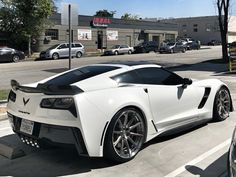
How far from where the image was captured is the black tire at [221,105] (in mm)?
7152

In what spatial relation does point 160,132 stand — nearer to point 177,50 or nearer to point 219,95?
point 219,95

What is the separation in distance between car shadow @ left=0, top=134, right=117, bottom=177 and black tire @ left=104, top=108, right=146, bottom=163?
21 centimetres

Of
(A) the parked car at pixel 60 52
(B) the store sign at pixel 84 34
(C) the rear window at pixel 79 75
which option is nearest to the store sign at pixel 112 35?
(B) the store sign at pixel 84 34

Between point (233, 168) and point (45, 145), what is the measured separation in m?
2.66

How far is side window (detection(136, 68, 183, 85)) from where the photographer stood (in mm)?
6020

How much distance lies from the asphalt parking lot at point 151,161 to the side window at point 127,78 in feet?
3.45

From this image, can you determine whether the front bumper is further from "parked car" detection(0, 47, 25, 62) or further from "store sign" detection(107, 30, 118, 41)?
"store sign" detection(107, 30, 118, 41)

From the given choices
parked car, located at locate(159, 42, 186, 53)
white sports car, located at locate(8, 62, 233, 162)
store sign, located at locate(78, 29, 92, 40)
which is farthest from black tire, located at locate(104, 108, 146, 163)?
store sign, located at locate(78, 29, 92, 40)

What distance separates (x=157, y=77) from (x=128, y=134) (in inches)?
49.3

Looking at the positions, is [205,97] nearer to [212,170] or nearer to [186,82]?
[186,82]

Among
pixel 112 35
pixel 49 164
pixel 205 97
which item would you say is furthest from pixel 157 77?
pixel 112 35

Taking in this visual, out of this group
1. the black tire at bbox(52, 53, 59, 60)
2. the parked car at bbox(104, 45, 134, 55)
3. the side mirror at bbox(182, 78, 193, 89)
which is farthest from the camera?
the parked car at bbox(104, 45, 134, 55)

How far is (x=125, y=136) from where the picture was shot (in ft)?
17.5

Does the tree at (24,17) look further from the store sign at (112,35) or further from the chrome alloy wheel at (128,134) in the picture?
the chrome alloy wheel at (128,134)
